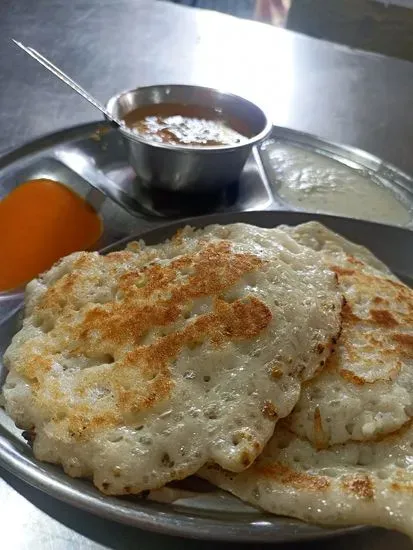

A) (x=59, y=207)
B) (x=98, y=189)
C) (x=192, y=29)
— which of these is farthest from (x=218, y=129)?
(x=192, y=29)

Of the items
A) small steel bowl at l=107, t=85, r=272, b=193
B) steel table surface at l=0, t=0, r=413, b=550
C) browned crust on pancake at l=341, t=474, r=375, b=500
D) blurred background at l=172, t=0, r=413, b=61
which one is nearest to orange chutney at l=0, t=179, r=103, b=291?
small steel bowl at l=107, t=85, r=272, b=193

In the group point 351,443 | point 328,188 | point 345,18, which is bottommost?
point 345,18

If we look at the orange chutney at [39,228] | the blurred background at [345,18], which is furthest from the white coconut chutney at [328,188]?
the blurred background at [345,18]

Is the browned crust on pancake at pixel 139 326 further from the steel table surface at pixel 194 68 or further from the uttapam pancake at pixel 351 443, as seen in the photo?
the steel table surface at pixel 194 68

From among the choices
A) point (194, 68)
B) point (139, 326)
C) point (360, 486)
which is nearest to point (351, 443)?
point (360, 486)

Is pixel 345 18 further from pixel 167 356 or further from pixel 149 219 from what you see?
pixel 167 356

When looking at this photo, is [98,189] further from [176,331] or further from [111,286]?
[176,331]

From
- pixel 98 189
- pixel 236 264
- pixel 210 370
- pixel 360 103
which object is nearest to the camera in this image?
pixel 210 370

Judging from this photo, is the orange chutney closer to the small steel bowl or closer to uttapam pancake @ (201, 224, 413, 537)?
the small steel bowl
